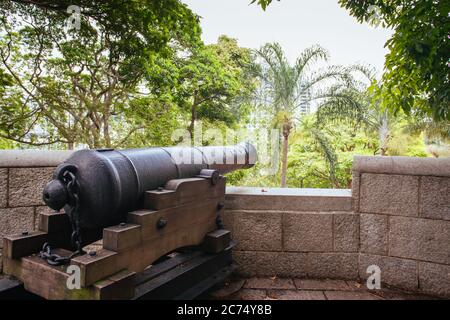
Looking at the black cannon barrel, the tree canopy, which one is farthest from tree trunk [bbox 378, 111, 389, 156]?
the black cannon barrel

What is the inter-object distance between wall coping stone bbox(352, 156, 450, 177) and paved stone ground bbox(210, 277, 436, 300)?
109 centimetres

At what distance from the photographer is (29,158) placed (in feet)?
8.34

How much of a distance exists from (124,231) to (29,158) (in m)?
1.48

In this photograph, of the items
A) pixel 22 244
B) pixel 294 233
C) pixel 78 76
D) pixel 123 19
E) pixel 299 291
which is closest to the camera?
pixel 22 244

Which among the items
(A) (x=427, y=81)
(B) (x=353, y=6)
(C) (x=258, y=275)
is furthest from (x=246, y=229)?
(B) (x=353, y=6)

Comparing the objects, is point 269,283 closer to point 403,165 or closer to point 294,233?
point 294,233

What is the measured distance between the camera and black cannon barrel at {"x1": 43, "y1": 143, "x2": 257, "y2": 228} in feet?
5.23

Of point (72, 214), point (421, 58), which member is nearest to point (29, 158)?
point (72, 214)

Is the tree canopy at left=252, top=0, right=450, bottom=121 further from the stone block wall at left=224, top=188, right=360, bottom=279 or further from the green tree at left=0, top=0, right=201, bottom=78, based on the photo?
the green tree at left=0, top=0, right=201, bottom=78

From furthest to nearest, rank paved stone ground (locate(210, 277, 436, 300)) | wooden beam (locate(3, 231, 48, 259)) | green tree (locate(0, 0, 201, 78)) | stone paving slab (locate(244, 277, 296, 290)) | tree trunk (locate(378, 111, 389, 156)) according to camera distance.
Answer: tree trunk (locate(378, 111, 389, 156)) → green tree (locate(0, 0, 201, 78)) → stone paving slab (locate(244, 277, 296, 290)) → paved stone ground (locate(210, 277, 436, 300)) → wooden beam (locate(3, 231, 48, 259))

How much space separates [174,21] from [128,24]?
5.37ft

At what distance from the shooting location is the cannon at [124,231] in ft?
5.16

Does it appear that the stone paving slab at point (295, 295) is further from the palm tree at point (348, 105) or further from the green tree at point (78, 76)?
the palm tree at point (348, 105)
